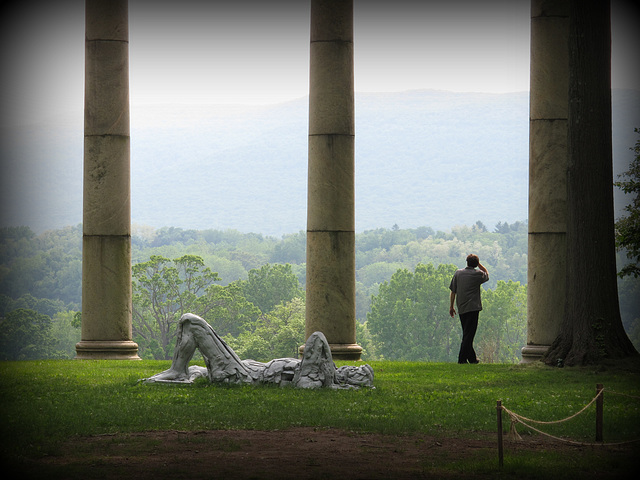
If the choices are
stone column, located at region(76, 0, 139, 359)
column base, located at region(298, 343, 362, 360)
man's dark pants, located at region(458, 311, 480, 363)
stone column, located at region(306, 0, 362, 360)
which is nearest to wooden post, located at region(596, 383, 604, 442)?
man's dark pants, located at region(458, 311, 480, 363)

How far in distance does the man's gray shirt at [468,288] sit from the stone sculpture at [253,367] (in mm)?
10027

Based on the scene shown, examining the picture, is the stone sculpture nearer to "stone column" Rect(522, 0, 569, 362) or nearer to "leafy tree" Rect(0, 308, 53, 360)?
"stone column" Rect(522, 0, 569, 362)

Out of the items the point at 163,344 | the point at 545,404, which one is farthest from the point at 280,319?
the point at 545,404

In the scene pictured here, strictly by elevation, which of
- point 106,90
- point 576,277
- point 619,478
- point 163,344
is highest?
point 106,90

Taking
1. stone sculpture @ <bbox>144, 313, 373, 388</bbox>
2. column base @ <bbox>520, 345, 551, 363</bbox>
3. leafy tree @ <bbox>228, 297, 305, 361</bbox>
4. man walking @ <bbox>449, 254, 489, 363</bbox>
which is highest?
man walking @ <bbox>449, 254, 489, 363</bbox>

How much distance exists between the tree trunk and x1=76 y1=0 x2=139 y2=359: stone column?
1910 centimetres

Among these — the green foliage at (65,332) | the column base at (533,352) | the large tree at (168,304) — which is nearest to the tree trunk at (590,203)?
the column base at (533,352)

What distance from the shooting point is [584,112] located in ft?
113

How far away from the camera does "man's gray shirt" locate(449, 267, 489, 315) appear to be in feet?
126

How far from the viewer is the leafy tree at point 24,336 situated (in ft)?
449

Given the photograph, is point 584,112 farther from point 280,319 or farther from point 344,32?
point 280,319

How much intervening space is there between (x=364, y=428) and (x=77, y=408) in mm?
7676

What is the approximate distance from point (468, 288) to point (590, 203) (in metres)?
6.65

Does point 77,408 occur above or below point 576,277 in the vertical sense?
below
